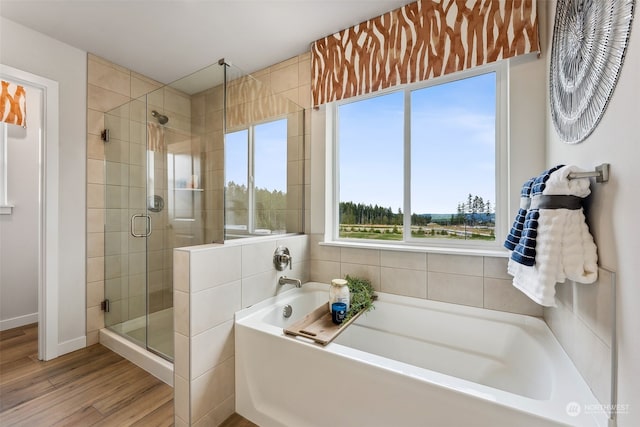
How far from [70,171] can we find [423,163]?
2849 mm

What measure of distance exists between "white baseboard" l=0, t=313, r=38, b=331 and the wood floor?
479 millimetres

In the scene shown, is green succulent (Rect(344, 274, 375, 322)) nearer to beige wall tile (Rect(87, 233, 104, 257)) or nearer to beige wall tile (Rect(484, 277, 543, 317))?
beige wall tile (Rect(484, 277, 543, 317))

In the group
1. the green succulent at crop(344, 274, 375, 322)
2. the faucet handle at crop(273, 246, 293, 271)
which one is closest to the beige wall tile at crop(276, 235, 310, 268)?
the faucet handle at crop(273, 246, 293, 271)

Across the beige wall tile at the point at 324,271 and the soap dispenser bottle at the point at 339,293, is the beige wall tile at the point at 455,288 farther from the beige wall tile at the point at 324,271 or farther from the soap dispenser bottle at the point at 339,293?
the beige wall tile at the point at 324,271

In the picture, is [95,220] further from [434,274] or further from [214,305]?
[434,274]

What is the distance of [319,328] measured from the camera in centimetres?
152

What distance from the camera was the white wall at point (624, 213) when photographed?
735 mm

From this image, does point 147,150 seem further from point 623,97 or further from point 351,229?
point 623,97

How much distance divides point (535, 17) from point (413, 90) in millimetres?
750

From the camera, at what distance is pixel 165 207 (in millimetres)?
2418

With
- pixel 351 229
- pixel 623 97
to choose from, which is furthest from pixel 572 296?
pixel 351 229

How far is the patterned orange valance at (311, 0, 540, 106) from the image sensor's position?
5.16ft

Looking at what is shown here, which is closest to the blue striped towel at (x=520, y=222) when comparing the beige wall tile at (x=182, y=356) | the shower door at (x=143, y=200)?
the beige wall tile at (x=182, y=356)

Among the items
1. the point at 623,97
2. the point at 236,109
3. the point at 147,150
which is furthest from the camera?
the point at 147,150
